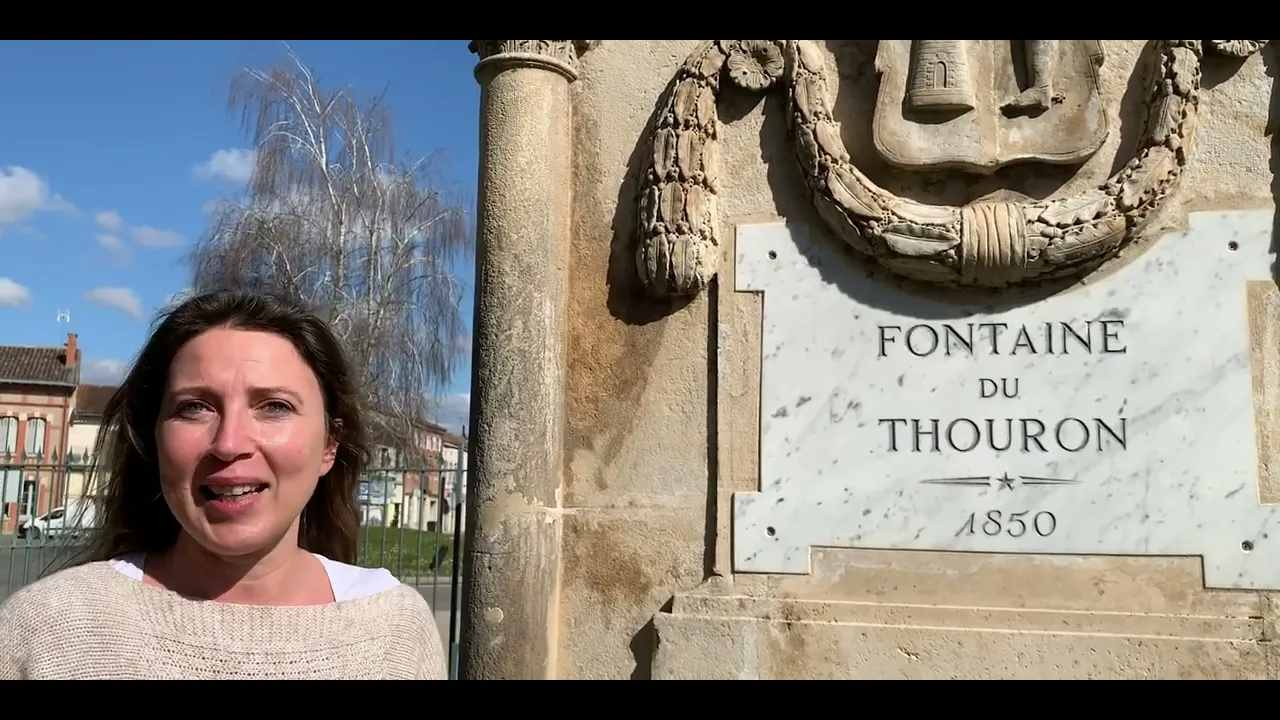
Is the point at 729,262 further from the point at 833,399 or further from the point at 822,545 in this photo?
the point at 822,545

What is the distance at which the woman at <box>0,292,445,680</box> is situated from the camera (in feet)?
4.26

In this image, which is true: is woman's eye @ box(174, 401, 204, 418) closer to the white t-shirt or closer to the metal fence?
the white t-shirt

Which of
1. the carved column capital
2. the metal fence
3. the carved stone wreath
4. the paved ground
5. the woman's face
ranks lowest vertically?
the paved ground

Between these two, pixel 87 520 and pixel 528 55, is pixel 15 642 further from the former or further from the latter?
pixel 87 520

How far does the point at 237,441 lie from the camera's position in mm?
1331

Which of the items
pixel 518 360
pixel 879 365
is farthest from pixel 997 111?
pixel 518 360

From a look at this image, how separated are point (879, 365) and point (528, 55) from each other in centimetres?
186

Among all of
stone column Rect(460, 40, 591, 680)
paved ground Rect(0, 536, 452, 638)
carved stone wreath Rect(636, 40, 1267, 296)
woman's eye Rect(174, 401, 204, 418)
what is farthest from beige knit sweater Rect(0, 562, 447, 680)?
paved ground Rect(0, 536, 452, 638)

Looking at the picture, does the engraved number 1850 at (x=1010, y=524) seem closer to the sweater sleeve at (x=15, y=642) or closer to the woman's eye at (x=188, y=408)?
the woman's eye at (x=188, y=408)

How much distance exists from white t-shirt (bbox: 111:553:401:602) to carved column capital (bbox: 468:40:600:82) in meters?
2.60

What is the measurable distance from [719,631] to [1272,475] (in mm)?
1960
